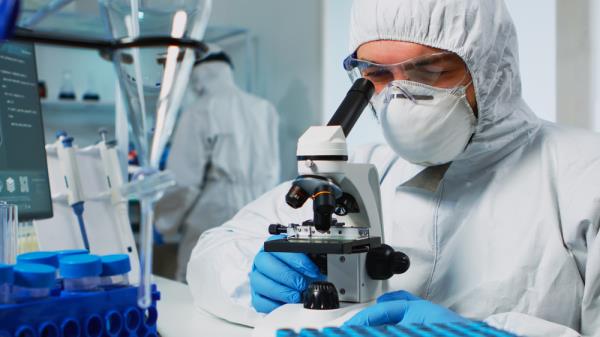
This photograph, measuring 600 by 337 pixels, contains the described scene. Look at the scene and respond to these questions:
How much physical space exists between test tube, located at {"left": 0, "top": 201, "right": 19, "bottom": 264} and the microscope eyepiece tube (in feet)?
1.73

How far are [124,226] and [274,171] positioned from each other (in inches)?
89.9

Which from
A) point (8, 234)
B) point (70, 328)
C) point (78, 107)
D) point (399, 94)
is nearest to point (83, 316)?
point (70, 328)

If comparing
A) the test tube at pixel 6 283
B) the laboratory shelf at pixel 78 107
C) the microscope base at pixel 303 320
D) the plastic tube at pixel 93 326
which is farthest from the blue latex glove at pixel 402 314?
the laboratory shelf at pixel 78 107

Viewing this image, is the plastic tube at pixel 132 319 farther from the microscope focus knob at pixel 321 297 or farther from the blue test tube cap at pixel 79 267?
the microscope focus knob at pixel 321 297

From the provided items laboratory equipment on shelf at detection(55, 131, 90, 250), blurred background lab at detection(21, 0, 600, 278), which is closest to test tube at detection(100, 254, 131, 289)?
laboratory equipment on shelf at detection(55, 131, 90, 250)

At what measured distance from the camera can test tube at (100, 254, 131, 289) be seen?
828mm

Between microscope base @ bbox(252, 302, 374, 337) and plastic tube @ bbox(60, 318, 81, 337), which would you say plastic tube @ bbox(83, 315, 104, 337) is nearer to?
plastic tube @ bbox(60, 318, 81, 337)

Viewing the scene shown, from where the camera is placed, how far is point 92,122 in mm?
4023

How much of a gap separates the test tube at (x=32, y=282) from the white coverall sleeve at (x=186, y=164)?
2641mm

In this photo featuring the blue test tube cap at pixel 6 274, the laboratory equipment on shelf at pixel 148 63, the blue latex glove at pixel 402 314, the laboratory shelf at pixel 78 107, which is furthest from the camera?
the laboratory shelf at pixel 78 107

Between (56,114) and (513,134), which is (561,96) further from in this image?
(56,114)

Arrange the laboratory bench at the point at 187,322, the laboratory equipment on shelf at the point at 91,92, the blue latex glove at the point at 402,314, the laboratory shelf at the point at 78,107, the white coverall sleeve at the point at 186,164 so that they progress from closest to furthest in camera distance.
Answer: the blue latex glove at the point at 402,314 → the laboratory bench at the point at 187,322 → the white coverall sleeve at the point at 186,164 → the laboratory shelf at the point at 78,107 → the laboratory equipment on shelf at the point at 91,92

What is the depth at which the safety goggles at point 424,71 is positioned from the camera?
115cm

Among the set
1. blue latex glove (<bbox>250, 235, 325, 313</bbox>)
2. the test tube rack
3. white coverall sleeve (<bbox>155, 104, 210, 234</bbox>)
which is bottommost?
white coverall sleeve (<bbox>155, 104, 210, 234</bbox>)
